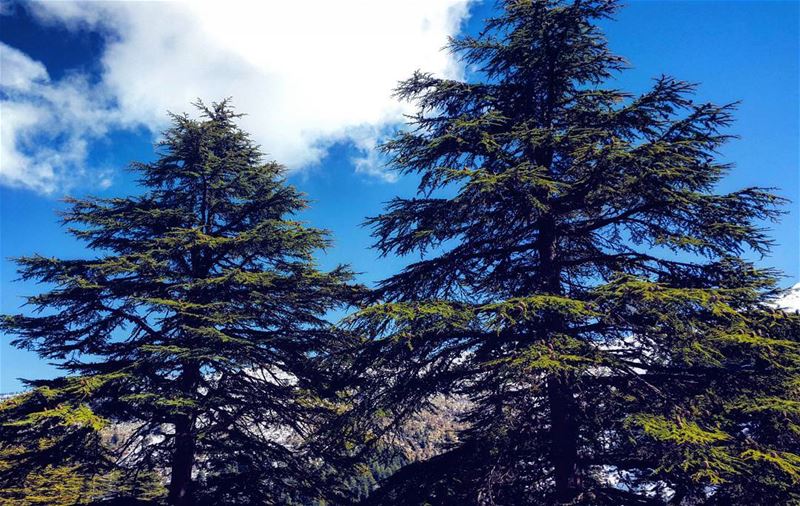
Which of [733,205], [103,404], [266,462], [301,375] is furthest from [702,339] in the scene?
[103,404]

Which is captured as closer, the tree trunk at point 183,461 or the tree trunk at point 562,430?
the tree trunk at point 562,430

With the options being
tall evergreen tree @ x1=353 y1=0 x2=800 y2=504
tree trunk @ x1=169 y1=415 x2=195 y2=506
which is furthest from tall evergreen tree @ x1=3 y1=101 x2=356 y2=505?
tall evergreen tree @ x1=353 y1=0 x2=800 y2=504

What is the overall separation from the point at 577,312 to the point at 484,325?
1.45m

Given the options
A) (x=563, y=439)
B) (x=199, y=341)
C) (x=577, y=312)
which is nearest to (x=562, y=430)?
(x=563, y=439)

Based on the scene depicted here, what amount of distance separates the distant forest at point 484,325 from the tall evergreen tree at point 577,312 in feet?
0.17

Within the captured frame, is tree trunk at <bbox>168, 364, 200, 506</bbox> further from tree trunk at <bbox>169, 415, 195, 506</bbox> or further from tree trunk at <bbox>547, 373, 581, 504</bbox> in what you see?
tree trunk at <bbox>547, 373, 581, 504</bbox>

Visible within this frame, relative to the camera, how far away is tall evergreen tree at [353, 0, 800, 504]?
6.15 m

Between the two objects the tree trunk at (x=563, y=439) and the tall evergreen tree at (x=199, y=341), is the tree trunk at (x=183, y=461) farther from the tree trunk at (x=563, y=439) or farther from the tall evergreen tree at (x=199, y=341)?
the tree trunk at (x=563, y=439)

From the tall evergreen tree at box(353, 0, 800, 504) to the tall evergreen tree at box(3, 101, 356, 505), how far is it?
3426 mm

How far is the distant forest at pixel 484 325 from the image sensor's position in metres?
6.40

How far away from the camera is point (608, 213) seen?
27.5 feet

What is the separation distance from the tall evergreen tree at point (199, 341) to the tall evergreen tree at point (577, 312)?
3.43m

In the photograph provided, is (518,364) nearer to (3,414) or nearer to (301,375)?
(301,375)

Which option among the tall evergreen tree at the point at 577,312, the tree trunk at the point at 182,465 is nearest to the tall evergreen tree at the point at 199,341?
the tree trunk at the point at 182,465
